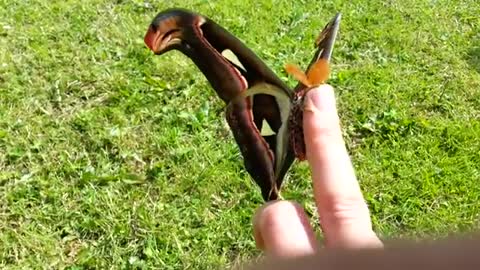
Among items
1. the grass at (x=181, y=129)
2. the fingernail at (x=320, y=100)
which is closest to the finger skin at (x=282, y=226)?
the fingernail at (x=320, y=100)

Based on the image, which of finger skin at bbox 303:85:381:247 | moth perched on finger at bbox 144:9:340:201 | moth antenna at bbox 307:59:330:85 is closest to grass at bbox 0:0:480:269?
moth perched on finger at bbox 144:9:340:201

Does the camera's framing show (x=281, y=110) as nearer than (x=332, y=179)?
No

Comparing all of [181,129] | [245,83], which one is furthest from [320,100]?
[181,129]

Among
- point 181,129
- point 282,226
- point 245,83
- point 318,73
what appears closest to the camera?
point 282,226

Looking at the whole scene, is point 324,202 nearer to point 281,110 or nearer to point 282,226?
point 282,226

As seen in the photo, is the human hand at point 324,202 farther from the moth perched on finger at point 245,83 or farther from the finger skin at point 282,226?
the moth perched on finger at point 245,83

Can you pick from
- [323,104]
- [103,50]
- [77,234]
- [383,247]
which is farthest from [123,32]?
[383,247]

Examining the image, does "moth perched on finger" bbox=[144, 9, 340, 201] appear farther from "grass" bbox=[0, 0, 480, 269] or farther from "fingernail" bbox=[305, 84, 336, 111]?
"grass" bbox=[0, 0, 480, 269]
